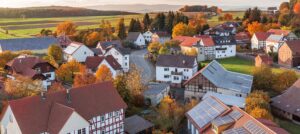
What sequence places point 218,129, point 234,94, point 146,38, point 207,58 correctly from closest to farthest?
point 218,129 → point 234,94 → point 207,58 → point 146,38

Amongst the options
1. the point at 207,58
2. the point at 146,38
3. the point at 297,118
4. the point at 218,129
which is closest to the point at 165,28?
the point at 146,38

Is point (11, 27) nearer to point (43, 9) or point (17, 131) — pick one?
point (43, 9)

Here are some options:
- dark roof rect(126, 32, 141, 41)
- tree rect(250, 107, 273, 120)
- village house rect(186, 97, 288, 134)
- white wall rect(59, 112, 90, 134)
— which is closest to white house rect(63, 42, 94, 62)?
dark roof rect(126, 32, 141, 41)

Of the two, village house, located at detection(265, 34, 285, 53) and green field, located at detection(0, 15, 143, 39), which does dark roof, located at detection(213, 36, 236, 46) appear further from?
green field, located at detection(0, 15, 143, 39)

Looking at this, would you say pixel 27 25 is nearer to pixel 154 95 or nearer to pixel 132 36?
pixel 132 36

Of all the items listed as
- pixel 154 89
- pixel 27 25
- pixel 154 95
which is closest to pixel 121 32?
pixel 27 25
